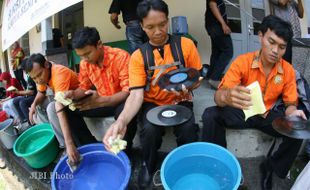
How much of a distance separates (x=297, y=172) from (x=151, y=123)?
5.13 feet

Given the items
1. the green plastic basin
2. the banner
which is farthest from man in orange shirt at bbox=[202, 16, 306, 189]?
the green plastic basin

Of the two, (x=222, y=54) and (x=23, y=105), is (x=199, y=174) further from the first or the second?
(x=23, y=105)

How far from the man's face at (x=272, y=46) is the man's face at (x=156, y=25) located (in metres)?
0.87

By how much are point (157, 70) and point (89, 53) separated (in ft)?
2.33

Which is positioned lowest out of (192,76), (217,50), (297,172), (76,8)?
(297,172)

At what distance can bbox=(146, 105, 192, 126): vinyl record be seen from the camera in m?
2.22

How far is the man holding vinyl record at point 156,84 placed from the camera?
2.31 metres

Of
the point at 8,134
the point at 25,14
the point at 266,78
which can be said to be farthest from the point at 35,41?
the point at 266,78

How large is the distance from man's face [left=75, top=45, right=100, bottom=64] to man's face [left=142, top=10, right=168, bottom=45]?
60 cm

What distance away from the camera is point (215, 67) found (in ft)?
13.0

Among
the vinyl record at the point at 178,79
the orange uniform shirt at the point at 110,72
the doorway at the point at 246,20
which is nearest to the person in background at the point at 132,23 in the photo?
the orange uniform shirt at the point at 110,72

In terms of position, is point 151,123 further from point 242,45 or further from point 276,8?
point 242,45

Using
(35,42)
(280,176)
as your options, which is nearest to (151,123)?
(280,176)

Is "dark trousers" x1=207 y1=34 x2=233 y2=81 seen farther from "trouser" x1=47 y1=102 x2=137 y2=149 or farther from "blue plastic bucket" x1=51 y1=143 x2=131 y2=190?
"blue plastic bucket" x1=51 y1=143 x2=131 y2=190
